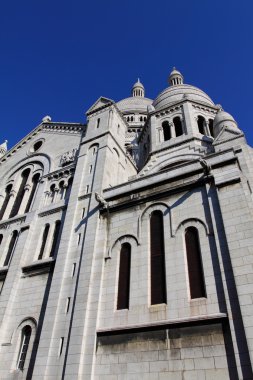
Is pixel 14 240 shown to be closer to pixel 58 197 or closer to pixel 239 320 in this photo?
pixel 58 197

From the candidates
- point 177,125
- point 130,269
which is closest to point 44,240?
point 130,269

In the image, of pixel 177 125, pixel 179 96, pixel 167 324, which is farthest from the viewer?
pixel 179 96

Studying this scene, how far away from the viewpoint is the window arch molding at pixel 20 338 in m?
15.0

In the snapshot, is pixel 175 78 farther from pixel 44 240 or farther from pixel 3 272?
pixel 3 272

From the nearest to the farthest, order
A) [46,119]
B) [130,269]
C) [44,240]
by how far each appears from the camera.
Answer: [130,269] → [44,240] → [46,119]

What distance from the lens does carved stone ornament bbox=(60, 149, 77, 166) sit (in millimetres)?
24219

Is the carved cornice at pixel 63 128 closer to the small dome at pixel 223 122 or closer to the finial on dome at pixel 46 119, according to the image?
the finial on dome at pixel 46 119

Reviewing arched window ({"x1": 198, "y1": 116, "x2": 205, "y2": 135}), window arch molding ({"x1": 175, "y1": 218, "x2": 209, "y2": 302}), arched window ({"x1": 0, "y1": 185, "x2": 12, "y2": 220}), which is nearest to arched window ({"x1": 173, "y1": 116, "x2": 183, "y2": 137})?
arched window ({"x1": 198, "y1": 116, "x2": 205, "y2": 135})

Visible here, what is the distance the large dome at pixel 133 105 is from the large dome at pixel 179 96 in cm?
1357

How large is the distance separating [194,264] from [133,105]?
3922cm

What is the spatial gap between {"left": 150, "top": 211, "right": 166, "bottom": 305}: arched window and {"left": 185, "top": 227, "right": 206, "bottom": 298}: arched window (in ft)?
4.06

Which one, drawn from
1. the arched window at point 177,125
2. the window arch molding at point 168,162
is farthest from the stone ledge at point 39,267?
the arched window at point 177,125

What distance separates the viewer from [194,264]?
13.5 metres

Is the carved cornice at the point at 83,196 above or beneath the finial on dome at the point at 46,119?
beneath
